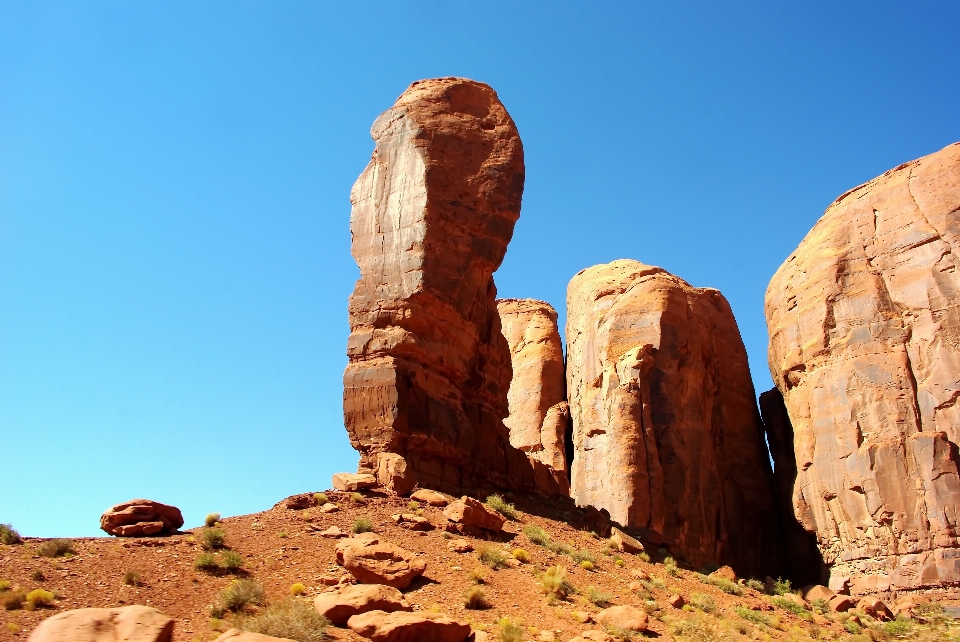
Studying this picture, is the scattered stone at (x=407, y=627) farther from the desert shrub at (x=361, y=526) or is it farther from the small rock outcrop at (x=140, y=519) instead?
the small rock outcrop at (x=140, y=519)

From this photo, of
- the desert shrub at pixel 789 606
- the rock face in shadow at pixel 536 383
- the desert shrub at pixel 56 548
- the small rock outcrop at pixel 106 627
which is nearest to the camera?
the small rock outcrop at pixel 106 627

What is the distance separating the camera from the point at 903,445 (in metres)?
33.7

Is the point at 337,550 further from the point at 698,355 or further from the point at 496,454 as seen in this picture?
the point at 698,355

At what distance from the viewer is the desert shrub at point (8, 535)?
17062mm

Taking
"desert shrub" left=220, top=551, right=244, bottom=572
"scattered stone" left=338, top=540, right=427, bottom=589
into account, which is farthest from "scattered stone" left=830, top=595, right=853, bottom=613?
"desert shrub" left=220, top=551, right=244, bottom=572

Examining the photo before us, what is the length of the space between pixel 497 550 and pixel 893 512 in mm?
19331

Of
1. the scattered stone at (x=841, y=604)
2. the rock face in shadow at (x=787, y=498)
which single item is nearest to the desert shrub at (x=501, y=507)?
the scattered stone at (x=841, y=604)

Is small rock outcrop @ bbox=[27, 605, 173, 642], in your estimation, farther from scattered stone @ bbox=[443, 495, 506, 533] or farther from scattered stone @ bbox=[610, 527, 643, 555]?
scattered stone @ bbox=[610, 527, 643, 555]

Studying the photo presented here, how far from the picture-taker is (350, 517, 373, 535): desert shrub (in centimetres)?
1989

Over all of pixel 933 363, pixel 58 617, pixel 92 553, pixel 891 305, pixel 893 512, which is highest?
pixel 891 305

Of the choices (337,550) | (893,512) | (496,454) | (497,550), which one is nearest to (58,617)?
(337,550)

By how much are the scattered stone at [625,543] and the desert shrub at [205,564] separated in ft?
40.4

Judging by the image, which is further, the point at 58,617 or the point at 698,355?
the point at 698,355

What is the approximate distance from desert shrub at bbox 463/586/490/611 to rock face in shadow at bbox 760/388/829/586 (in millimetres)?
22768
